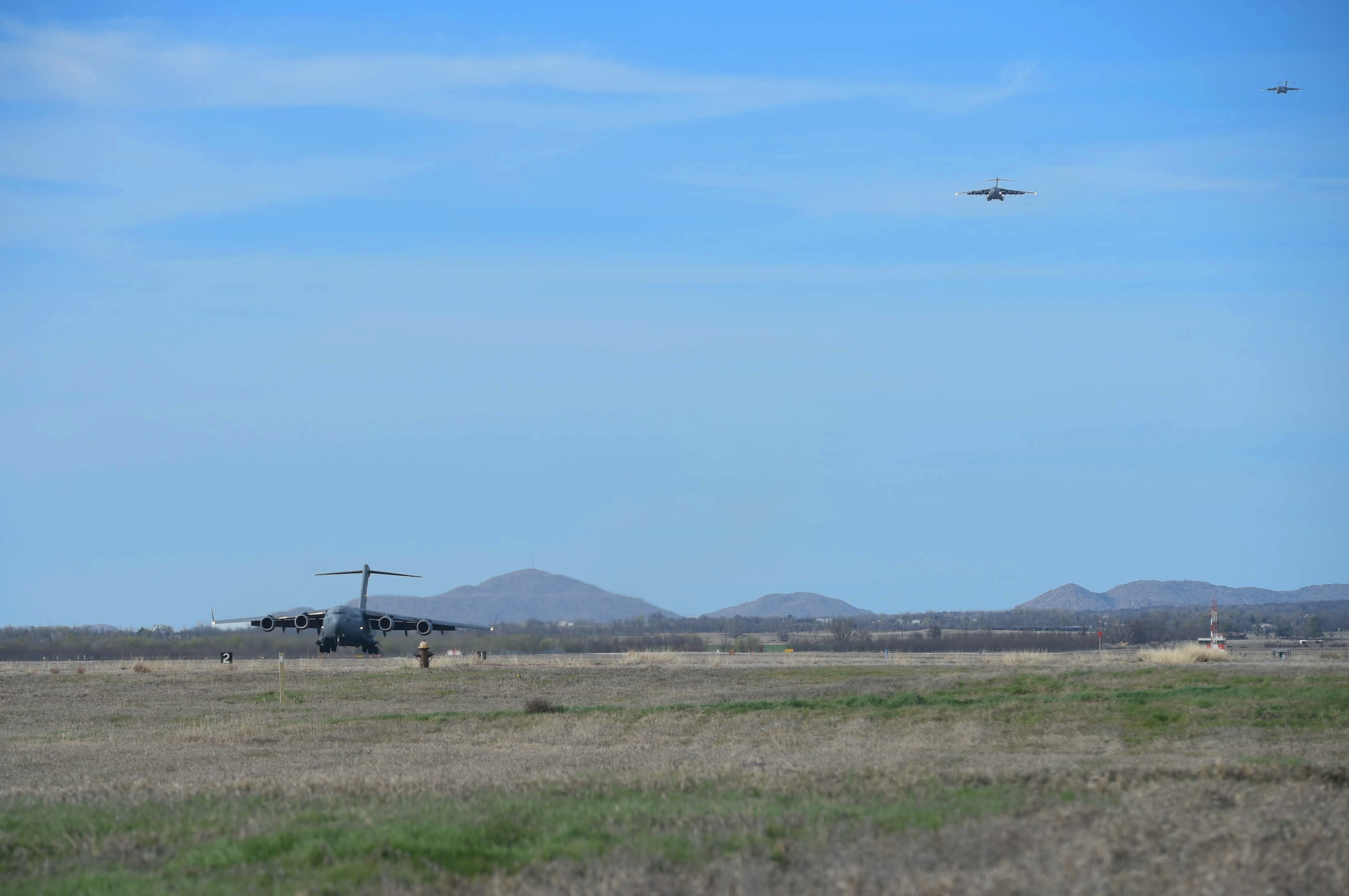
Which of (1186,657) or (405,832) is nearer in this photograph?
(405,832)

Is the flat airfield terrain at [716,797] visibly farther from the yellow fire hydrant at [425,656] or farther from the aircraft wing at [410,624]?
the aircraft wing at [410,624]

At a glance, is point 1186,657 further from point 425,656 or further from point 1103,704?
point 425,656

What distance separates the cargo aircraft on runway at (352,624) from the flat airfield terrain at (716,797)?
32.1 meters

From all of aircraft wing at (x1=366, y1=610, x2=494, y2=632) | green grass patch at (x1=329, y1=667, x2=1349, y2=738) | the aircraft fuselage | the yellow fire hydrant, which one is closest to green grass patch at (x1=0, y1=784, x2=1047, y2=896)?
green grass patch at (x1=329, y1=667, x2=1349, y2=738)

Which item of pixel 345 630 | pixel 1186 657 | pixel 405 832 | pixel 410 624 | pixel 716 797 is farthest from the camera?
pixel 410 624

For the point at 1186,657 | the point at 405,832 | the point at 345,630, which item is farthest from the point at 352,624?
the point at 405,832

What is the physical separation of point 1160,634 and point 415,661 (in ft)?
289

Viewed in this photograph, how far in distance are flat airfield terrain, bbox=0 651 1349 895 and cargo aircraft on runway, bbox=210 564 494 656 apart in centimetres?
3214

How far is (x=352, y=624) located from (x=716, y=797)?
51.4 metres

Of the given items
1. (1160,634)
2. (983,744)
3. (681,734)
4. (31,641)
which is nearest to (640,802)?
(983,744)

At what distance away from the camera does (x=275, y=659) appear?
62281 mm

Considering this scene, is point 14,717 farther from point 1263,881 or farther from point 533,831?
point 1263,881

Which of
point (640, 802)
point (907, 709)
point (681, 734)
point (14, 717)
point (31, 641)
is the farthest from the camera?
point (31, 641)

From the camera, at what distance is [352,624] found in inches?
2402
